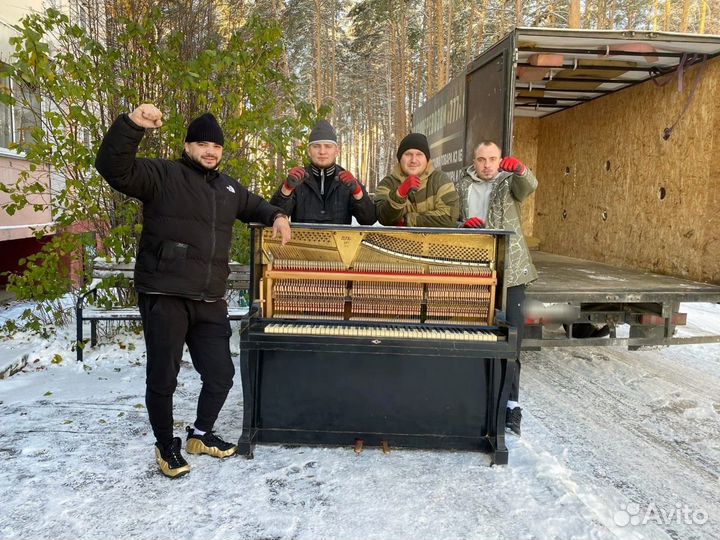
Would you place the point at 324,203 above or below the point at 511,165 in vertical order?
below

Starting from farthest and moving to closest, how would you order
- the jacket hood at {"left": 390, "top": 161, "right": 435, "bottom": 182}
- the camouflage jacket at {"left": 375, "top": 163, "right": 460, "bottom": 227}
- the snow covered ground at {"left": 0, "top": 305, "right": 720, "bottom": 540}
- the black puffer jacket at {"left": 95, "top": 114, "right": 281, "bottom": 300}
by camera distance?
the jacket hood at {"left": 390, "top": 161, "right": 435, "bottom": 182} → the camouflage jacket at {"left": 375, "top": 163, "right": 460, "bottom": 227} → the black puffer jacket at {"left": 95, "top": 114, "right": 281, "bottom": 300} → the snow covered ground at {"left": 0, "top": 305, "right": 720, "bottom": 540}

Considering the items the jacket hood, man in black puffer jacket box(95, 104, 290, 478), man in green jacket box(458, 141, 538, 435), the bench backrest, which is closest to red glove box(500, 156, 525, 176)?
man in green jacket box(458, 141, 538, 435)

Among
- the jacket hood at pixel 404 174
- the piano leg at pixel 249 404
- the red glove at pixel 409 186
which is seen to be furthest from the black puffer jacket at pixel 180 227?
the jacket hood at pixel 404 174

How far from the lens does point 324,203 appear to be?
13.0 feet

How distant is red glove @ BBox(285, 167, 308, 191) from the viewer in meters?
3.68

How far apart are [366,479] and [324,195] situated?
1.91 meters

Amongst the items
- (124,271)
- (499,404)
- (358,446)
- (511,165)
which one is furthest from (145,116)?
(124,271)

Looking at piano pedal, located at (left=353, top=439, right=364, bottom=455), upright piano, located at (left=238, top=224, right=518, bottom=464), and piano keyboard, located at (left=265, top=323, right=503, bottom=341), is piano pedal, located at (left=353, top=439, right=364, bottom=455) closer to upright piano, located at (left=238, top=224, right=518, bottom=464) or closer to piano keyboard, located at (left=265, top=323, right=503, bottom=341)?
upright piano, located at (left=238, top=224, right=518, bottom=464)

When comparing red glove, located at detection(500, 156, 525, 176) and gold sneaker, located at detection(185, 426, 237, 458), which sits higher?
red glove, located at detection(500, 156, 525, 176)

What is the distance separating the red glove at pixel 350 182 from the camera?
3.75 meters

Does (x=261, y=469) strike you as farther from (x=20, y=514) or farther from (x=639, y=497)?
(x=639, y=497)

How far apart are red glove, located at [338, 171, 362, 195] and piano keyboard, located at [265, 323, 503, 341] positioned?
38.2 inches

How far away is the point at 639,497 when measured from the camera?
123 inches

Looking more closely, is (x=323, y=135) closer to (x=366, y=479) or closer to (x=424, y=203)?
(x=424, y=203)
